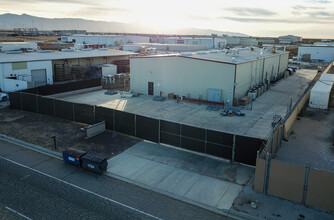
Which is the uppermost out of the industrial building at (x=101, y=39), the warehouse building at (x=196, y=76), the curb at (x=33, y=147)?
the industrial building at (x=101, y=39)

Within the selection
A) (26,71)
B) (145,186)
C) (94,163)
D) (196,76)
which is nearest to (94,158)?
(94,163)

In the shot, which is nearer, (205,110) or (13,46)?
(205,110)

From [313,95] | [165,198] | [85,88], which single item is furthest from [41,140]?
[313,95]

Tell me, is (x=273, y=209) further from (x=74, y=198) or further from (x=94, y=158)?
(x=94, y=158)

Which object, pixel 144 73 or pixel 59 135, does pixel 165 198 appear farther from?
pixel 144 73

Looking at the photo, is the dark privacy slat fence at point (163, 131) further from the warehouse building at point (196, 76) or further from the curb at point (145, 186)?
the warehouse building at point (196, 76)

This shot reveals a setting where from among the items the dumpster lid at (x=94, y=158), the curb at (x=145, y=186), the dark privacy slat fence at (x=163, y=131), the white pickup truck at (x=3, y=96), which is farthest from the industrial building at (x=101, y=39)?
the dumpster lid at (x=94, y=158)

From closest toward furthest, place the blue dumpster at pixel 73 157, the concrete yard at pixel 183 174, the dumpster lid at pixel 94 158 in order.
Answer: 1. the concrete yard at pixel 183 174
2. the dumpster lid at pixel 94 158
3. the blue dumpster at pixel 73 157
